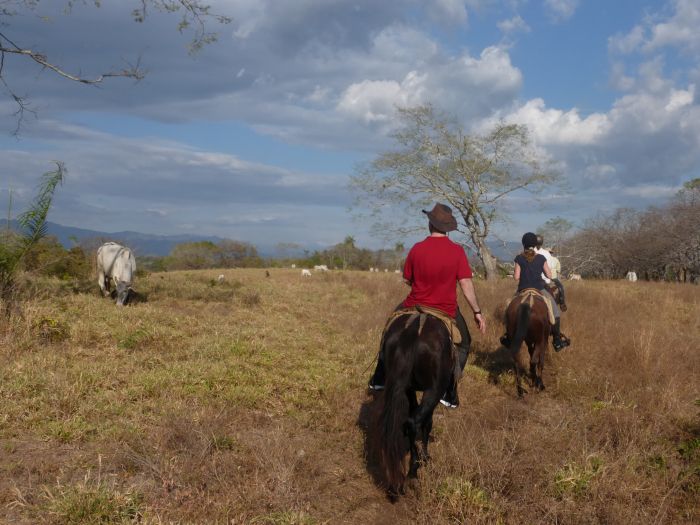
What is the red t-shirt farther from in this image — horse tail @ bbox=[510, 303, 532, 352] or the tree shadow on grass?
the tree shadow on grass

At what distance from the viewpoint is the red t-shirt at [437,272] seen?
5188mm

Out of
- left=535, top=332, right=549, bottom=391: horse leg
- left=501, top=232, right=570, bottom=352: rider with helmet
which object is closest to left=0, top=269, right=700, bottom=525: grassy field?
left=535, top=332, right=549, bottom=391: horse leg

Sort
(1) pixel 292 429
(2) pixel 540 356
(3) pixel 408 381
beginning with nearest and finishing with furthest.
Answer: (3) pixel 408 381
(1) pixel 292 429
(2) pixel 540 356

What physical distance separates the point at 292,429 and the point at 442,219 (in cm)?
292

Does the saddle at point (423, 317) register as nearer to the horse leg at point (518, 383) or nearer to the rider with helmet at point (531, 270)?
the horse leg at point (518, 383)

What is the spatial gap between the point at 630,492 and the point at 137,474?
406cm

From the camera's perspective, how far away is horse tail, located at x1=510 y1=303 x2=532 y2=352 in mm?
8188

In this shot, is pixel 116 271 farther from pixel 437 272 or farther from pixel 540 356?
pixel 437 272

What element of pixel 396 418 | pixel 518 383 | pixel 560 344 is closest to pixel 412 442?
pixel 396 418

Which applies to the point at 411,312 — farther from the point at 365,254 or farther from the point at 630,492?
the point at 365,254

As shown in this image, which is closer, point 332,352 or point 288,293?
point 332,352

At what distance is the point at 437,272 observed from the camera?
5180 millimetres

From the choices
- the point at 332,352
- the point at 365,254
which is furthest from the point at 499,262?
the point at 365,254

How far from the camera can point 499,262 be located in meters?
25.5
